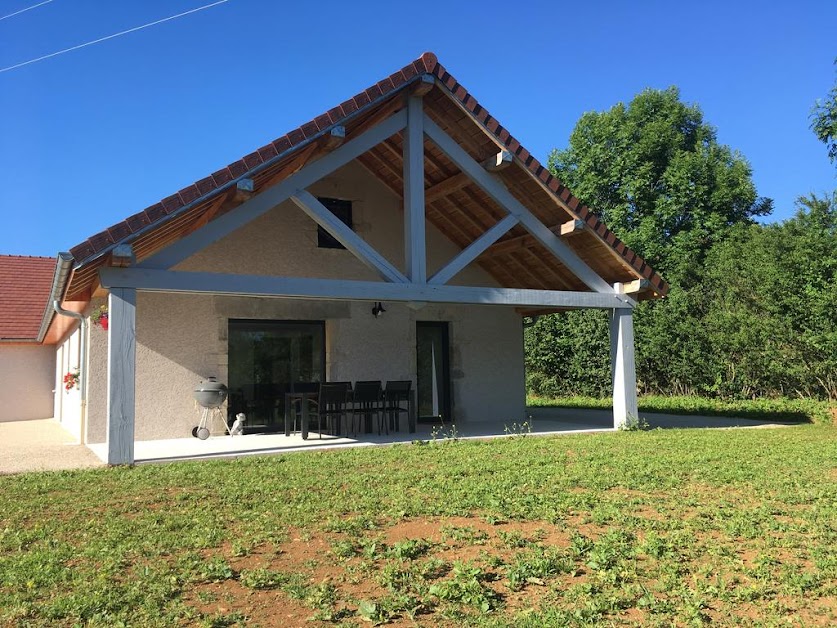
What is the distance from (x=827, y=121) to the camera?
13695 millimetres

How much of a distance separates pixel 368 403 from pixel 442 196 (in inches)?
146

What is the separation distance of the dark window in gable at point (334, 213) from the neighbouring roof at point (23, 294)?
10360 millimetres

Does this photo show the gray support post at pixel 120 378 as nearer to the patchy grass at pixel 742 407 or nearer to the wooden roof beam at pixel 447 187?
the wooden roof beam at pixel 447 187

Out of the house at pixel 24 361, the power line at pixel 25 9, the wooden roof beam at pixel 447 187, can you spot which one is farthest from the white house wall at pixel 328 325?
the house at pixel 24 361

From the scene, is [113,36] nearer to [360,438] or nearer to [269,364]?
[269,364]

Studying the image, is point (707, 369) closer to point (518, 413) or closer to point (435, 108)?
point (518, 413)

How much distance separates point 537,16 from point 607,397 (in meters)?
11.0

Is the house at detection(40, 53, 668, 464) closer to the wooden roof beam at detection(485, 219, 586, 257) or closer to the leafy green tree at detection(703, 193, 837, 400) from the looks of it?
the wooden roof beam at detection(485, 219, 586, 257)

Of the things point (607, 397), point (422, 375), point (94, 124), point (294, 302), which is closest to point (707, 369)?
point (607, 397)

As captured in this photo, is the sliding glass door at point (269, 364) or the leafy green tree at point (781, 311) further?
the leafy green tree at point (781, 311)

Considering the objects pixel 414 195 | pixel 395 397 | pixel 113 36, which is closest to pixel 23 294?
pixel 113 36

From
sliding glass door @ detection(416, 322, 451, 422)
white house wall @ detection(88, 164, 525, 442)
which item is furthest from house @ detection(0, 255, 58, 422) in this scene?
sliding glass door @ detection(416, 322, 451, 422)

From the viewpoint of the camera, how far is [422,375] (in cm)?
1241

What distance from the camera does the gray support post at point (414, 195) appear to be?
8711mm
